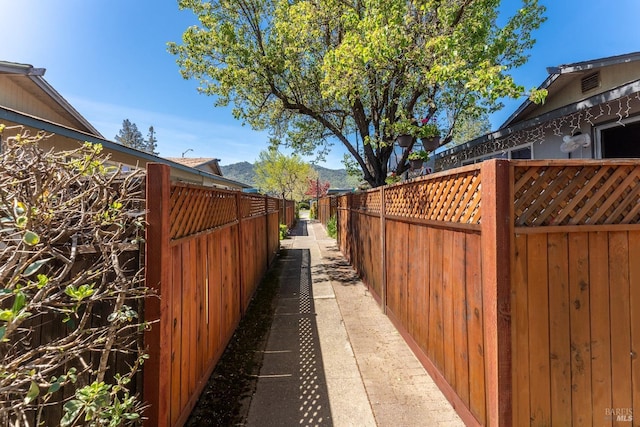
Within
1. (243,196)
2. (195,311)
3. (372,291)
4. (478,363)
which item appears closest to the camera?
(478,363)

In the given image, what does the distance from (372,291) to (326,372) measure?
2.71 meters

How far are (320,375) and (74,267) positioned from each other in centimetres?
243

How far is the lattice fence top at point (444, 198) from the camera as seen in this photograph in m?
2.29

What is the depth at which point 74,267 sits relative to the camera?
1.89 m

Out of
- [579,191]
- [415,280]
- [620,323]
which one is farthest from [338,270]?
[579,191]

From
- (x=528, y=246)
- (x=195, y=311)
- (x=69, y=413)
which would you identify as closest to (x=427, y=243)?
(x=528, y=246)

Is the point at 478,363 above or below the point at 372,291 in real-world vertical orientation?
above

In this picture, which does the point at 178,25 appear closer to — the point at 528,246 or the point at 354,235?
the point at 354,235

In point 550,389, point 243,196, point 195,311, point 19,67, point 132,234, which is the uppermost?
point 19,67

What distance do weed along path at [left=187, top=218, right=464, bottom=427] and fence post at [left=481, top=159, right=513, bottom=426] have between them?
27.4 inches

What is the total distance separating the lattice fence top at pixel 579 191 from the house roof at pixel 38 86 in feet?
38.0

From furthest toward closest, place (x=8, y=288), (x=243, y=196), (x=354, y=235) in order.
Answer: (x=354, y=235) → (x=243, y=196) → (x=8, y=288)

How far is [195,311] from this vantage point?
271 cm

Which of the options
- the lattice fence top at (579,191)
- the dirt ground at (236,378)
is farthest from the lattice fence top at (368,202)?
the lattice fence top at (579,191)
